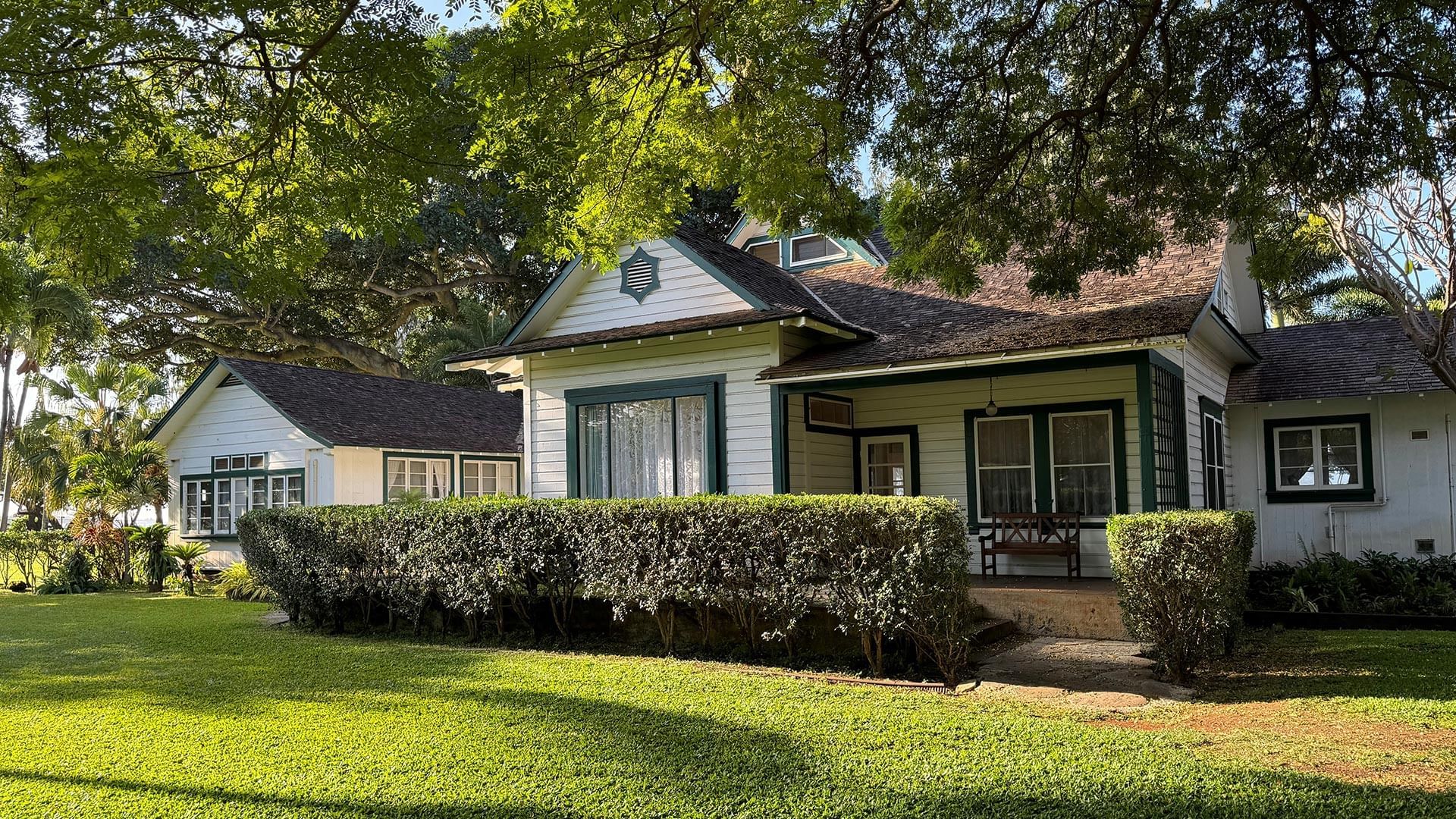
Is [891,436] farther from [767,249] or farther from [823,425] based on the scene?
[767,249]

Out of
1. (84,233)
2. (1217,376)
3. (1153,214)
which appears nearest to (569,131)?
(84,233)

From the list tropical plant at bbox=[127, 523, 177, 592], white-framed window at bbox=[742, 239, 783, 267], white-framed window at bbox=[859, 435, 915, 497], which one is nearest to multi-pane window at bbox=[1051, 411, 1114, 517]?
white-framed window at bbox=[859, 435, 915, 497]

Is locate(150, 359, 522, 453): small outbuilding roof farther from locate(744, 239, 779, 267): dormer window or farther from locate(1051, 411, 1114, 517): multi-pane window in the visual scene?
locate(1051, 411, 1114, 517): multi-pane window

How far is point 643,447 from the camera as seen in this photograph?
1398cm

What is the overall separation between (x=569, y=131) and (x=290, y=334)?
2793cm

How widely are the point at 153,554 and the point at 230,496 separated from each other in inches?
88.9

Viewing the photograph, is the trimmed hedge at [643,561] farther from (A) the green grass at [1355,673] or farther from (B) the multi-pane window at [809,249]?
(B) the multi-pane window at [809,249]

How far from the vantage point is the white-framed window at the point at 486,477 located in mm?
23641

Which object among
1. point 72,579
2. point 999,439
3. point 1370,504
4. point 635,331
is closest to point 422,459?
point 72,579

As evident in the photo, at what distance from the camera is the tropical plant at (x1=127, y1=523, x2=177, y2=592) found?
18.9m

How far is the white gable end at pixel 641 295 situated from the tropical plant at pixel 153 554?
9569 mm

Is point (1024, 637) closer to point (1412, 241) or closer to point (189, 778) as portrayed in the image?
point (189, 778)

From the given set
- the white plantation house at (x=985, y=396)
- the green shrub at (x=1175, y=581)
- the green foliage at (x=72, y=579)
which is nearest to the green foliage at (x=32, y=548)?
the green foliage at (x=72, y=579)

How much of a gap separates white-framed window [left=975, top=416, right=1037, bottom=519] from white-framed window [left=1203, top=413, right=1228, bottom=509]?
2316 millimetres
